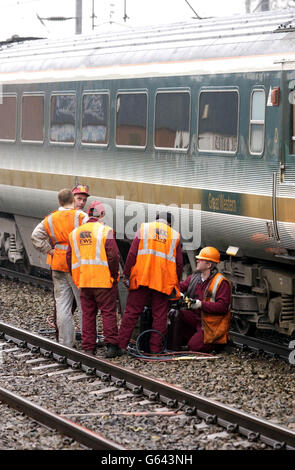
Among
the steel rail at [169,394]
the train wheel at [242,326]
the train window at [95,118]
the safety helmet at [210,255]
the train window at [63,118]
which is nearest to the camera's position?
the steel rail at [169,394]

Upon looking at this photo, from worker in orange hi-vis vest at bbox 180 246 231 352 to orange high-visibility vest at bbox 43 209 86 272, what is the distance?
1.44 metres

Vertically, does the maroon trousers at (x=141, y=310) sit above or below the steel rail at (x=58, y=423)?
above

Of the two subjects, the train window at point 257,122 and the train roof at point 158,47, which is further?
the train roof at point 158,47

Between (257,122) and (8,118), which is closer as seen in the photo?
(257,122)

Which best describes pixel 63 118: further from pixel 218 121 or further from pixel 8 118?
pixel 218 121

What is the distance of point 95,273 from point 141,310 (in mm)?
745

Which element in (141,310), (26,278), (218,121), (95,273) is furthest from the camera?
(26,278)

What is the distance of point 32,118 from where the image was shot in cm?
1578

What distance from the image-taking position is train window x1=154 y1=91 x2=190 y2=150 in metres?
12.0

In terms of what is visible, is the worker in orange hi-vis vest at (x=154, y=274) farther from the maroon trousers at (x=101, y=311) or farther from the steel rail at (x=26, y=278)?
the steel rail at (x=26, y=278)

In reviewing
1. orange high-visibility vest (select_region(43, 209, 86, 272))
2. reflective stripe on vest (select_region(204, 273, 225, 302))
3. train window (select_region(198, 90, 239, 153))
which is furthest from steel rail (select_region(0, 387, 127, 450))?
train window (select_region(198, 90, 239, 153))

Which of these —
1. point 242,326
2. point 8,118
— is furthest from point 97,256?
point 8,118

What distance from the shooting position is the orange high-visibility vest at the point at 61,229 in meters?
11.0

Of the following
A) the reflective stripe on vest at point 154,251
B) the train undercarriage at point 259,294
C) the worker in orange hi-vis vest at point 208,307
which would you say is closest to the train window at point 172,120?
the train undercarriage at point 259,294
